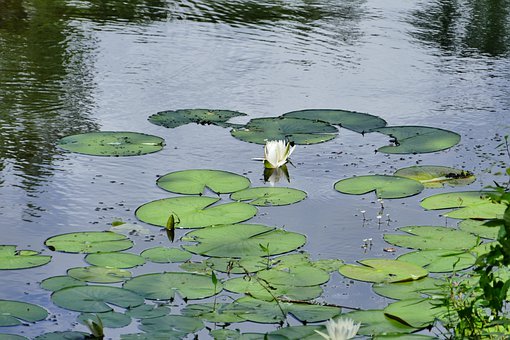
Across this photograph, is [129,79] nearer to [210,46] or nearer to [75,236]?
[210,46]

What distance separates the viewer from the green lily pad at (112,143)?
16.5ft

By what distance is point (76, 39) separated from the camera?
7.53 m

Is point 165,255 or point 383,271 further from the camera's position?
point 165,255

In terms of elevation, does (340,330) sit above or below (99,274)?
above

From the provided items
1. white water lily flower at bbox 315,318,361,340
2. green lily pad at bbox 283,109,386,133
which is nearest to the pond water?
green lily pad at bbox 283,109,386,133

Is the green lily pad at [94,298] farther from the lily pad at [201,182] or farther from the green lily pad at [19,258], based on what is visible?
the lily pad at [201,182]

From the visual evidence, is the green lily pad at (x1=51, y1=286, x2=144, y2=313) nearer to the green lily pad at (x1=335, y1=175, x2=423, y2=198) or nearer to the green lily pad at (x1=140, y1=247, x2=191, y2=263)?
the green lily pad at (x1=140, y1=247, x2=191, y2=263)

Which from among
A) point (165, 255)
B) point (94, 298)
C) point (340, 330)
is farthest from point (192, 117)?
point (340, 330)

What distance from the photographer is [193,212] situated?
4.25 meters

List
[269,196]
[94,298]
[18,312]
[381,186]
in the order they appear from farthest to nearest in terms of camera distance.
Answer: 1. [381,186]
2. [269,196]
3. [94,298]
4. [18,312]

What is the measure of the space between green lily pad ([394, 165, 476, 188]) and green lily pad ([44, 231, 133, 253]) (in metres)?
1.54

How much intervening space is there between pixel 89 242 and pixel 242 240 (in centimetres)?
61

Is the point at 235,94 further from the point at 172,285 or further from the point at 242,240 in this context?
the point at 172,285

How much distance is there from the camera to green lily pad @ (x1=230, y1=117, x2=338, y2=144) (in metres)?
5.32
